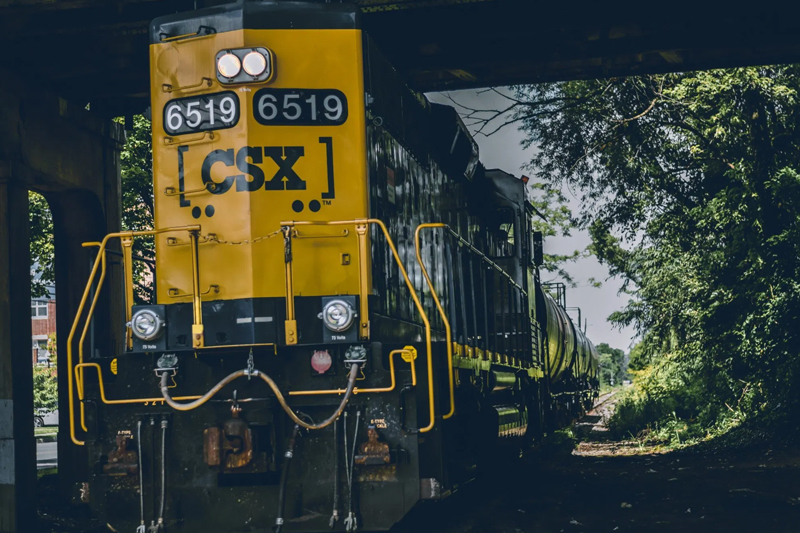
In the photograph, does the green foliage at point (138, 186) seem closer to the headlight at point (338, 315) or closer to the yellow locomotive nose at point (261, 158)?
the yellow locomotive nose at point (261, 158)

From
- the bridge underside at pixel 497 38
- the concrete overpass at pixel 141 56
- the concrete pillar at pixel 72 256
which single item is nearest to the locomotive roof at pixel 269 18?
the concrete overpass at pixel 141 56

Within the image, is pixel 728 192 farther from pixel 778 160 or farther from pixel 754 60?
pixel 754 60

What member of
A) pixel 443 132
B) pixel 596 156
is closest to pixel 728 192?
pixel 596 156

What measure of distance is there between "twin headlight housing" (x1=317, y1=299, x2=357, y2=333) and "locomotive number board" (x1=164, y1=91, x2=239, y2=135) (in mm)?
1586

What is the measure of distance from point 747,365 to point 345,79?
9027mm

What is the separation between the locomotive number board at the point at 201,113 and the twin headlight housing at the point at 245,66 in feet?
0.40

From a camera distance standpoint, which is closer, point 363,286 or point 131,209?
point 363,286

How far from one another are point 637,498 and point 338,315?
4779 mm

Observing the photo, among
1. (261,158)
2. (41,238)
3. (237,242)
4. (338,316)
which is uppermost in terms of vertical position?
(41,238)

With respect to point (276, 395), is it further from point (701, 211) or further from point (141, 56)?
point (701, 211)

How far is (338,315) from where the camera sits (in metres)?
6.11

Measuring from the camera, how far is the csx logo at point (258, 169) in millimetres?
6684

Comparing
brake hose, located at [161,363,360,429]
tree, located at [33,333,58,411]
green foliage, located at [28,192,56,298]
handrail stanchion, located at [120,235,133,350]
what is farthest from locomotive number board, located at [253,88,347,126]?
tree, located at [33,333,58,411]

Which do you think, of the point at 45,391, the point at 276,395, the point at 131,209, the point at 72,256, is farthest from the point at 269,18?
the point at 45,391
